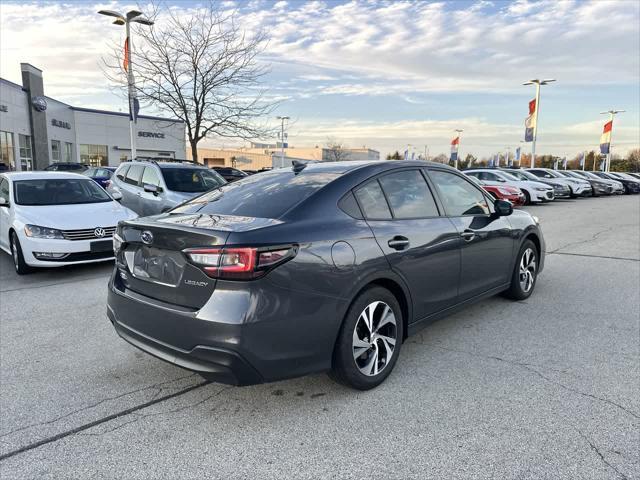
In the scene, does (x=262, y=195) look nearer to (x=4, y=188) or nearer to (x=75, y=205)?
(x=75, y=205)

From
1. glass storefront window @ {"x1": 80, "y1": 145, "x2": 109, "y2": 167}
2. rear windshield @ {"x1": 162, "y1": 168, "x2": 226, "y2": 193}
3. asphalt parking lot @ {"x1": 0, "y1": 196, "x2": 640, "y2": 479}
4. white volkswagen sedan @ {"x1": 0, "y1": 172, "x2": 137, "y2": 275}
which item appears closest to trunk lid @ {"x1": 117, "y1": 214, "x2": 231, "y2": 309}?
asphalt parking lot @ {"x1": 0, "y1": 196, "x2": 640, "y2": 479}

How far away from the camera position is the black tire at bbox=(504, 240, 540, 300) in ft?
16.8

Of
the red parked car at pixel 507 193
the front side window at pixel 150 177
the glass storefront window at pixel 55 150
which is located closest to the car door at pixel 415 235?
the front side window at pixel 150 177

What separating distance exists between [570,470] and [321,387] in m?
1.60

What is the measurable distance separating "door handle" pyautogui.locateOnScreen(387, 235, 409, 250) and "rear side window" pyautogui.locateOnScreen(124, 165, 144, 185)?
8732 millimetres

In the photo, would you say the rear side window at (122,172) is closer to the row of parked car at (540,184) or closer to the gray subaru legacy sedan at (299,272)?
the gray subaru legacy sedan at (299,272)

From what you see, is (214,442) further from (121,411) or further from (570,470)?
(570,470)

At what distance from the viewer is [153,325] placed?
295 cm

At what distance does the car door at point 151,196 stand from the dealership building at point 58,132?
610 inches

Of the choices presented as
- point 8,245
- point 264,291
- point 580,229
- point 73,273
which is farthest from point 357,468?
point 580,229

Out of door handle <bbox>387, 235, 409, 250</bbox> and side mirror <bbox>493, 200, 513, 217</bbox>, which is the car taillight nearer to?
door handle <bbox>387, 235, 409, 250</bbox>

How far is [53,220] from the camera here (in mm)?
6684

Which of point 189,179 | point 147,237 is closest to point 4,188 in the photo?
point 189,179

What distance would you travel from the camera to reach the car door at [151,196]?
32.0 feet
